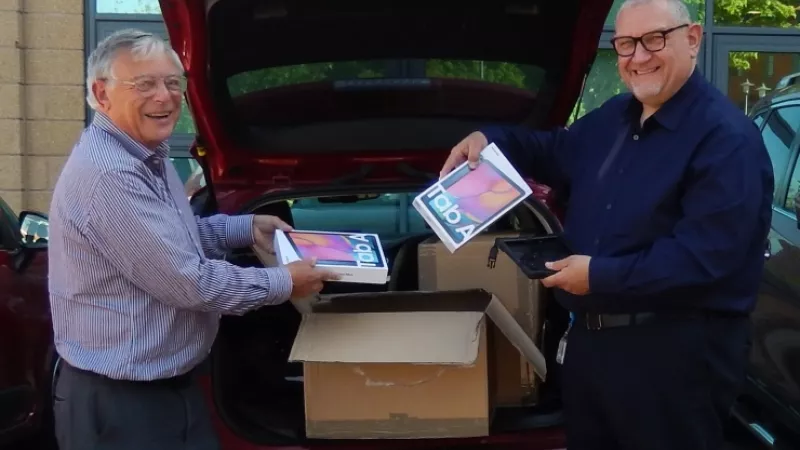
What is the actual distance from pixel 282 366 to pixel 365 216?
111cm

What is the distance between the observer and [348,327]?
2.79 m

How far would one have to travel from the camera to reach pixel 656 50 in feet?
7.48

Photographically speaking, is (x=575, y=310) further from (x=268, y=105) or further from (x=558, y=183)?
(x=268, y=105)

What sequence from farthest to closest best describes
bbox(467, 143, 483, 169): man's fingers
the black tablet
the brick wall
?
1. the brick wall
2. bbox(467, 143, 483, 169): man's fingers
3. the black tablet

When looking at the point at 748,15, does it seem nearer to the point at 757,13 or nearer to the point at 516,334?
the point at 757,13

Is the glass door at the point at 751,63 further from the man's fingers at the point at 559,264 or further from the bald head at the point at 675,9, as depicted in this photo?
the man's fingers at the point at 559,264

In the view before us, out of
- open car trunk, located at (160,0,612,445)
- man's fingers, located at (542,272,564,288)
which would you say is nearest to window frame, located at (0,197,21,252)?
open car trunk, located at (160,0,612,445)

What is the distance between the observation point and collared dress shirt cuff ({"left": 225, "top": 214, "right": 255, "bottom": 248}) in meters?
2.70

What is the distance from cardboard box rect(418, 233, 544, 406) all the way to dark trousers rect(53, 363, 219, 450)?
119 cm

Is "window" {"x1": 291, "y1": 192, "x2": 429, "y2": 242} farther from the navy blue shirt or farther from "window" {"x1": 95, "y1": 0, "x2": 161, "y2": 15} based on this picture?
"window" {"x1": 95, "y1": 0, "x2": 161, "y2": 15}

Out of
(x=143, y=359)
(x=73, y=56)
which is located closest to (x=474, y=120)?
(x=143, y=359)

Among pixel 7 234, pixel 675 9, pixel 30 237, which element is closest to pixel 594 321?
pixel 675 9

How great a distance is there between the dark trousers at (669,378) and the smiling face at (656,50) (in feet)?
1.88

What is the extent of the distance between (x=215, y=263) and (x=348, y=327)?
634 mm
